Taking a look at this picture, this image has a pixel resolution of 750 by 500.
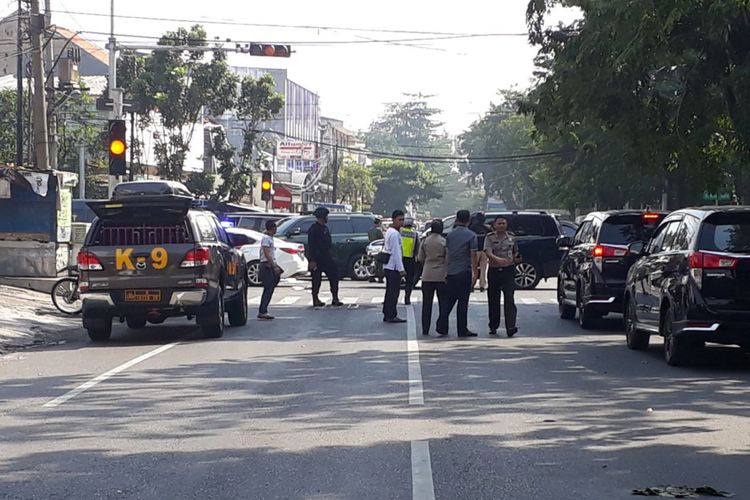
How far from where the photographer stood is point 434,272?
18.3 metres

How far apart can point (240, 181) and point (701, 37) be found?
38747mm

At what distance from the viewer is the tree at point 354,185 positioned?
354 ft

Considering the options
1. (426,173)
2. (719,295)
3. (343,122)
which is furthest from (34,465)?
(343,122)

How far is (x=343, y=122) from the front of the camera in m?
151

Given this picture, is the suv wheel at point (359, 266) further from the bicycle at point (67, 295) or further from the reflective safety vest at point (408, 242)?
the bicycle at point (67, 295)

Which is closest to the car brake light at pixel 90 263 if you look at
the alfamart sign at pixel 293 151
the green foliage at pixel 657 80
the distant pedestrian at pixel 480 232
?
the green foliage at pixel 657 80

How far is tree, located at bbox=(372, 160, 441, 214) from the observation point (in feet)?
426

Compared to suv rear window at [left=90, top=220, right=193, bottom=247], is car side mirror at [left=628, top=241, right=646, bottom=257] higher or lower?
lower

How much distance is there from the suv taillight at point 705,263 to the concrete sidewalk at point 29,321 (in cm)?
909

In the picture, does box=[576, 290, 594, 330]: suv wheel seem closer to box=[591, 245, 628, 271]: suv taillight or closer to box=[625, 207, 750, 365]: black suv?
box=[591, 245, 628, 271]: suv taillight

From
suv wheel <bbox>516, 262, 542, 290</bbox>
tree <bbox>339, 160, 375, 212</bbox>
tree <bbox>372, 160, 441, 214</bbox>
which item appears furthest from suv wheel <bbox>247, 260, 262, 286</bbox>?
tree <bbox>372, 160, 441, 214</bbox>

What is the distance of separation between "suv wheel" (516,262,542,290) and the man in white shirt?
9.50m

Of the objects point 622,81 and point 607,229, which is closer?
point 607,229

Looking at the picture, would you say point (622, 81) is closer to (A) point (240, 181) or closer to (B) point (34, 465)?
(B) point (34, 465)
